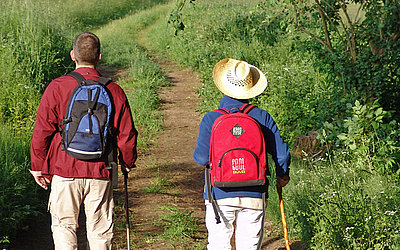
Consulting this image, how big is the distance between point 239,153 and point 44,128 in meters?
1.34

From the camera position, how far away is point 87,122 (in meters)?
3.46

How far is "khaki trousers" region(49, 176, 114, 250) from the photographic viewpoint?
11.7 ft

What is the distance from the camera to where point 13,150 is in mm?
5898

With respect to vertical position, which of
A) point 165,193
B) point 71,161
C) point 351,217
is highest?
point 71,161

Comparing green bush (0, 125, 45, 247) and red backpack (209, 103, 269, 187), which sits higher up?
red backpack (209, 103, 269, 187)

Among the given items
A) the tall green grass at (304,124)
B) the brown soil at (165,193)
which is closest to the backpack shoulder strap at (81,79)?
the tall green grass at (304,124)

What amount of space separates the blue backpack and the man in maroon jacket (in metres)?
0.08

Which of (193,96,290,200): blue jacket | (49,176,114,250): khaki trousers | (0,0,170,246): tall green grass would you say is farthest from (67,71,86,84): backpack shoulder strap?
(0,0,170,246): tall green grass

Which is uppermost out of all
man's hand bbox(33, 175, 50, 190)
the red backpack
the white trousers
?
the red backpack

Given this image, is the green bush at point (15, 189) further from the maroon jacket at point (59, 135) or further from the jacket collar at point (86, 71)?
the jacket collar at point (86, 71)

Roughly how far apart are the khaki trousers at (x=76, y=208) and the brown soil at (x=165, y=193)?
1.42 meters

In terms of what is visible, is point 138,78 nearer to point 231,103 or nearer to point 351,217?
point 351,217

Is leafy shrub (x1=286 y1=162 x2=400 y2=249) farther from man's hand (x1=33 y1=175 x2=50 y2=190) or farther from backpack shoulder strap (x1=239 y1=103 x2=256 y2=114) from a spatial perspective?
man's hand (x1=33 y1=175 x2=50 y2=190)

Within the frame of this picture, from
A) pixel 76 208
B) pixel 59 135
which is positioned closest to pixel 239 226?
pixel 76 208
